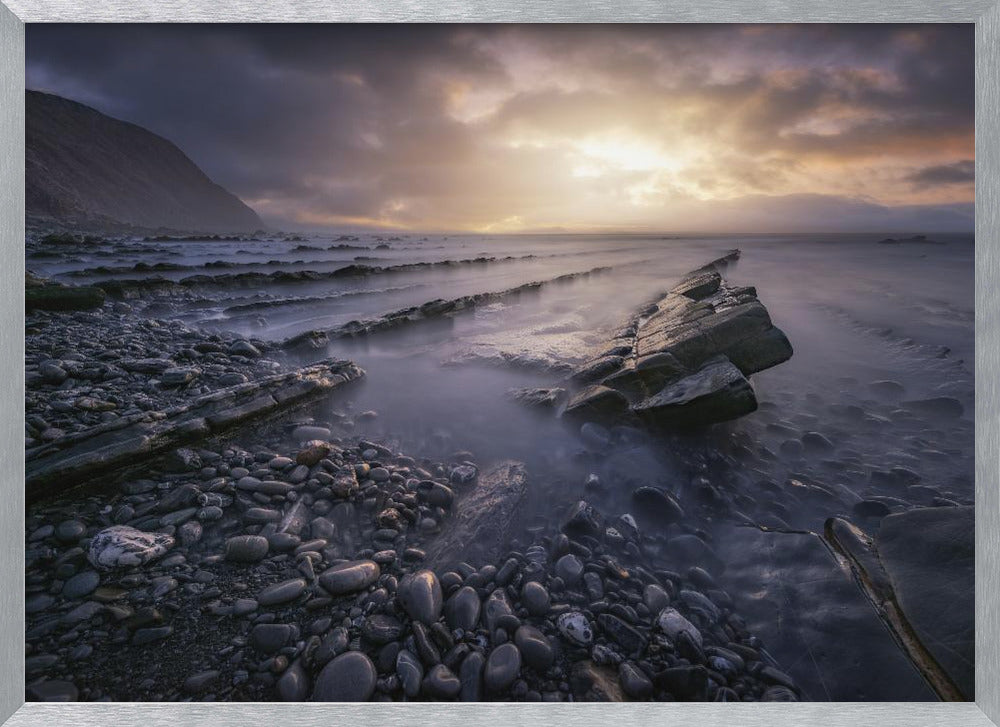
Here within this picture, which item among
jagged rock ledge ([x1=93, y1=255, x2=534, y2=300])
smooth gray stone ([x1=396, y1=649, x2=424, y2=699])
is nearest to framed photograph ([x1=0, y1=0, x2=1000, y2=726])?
smooth gray stone ([x1=396, y1=649, x2=424, y2=699])

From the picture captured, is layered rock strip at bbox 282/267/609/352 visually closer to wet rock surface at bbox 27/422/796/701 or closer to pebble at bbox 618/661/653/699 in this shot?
wet rock surface at bbox 27/422/796/701

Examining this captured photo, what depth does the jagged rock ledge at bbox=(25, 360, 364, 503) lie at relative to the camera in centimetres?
179

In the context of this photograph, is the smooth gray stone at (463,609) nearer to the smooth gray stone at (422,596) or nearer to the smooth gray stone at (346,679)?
the smooth gray stone at (422,596)

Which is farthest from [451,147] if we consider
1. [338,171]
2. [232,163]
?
[232,163]

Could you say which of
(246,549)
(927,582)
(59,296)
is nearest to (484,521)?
(246,549)

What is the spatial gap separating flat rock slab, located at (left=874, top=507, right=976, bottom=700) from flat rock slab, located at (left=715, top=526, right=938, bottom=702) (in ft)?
0.54

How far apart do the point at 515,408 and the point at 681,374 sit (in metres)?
1.20

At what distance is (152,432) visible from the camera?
6.55 ft

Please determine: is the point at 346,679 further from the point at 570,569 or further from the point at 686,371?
the point at 686,371

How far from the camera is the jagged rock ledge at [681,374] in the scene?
2.42 meters

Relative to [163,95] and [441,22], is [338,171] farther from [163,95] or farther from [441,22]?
[441,22]

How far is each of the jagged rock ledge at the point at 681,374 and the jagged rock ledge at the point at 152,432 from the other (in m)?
1.57

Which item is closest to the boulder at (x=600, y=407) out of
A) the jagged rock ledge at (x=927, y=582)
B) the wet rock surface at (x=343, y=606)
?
the wet rock surface at (x=343, y=606)

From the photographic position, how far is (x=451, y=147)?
300cm
